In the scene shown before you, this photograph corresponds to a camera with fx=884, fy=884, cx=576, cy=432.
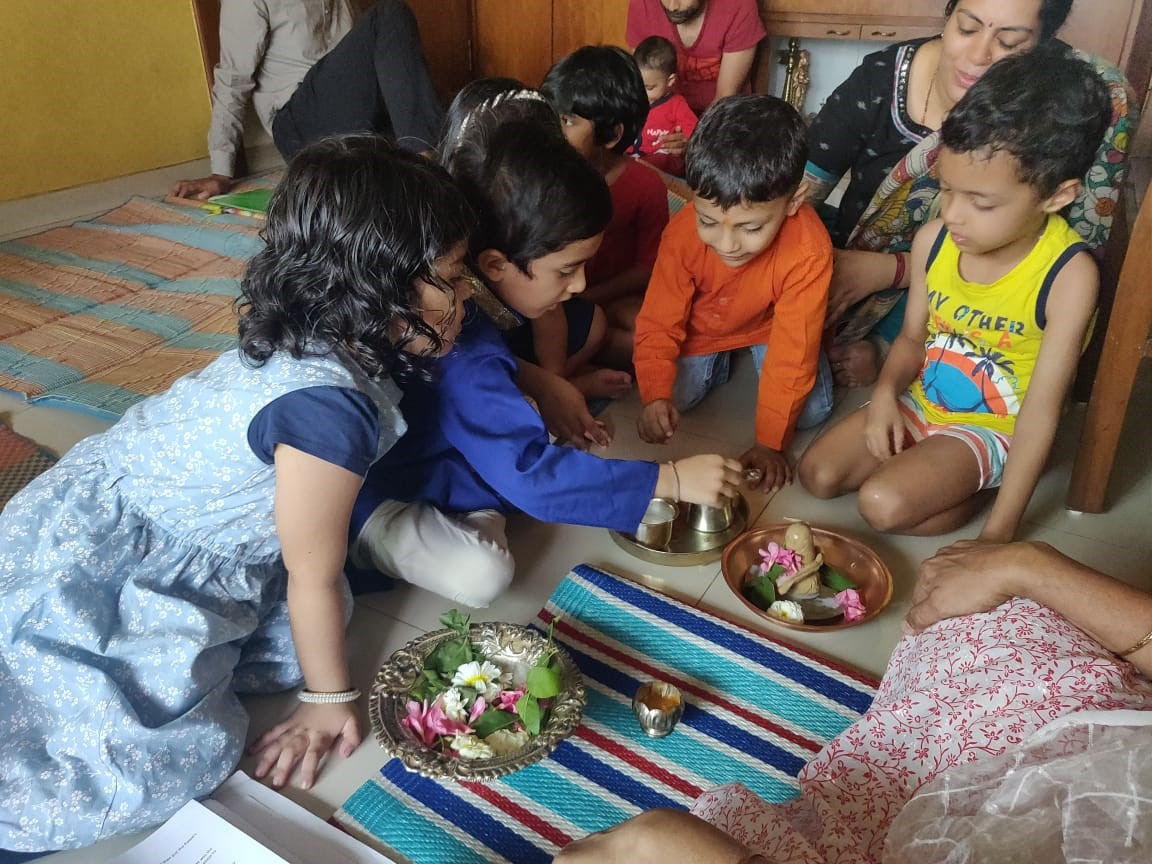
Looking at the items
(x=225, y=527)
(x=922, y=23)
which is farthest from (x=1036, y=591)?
(x=922, y=23)

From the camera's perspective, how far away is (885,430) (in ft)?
4.83

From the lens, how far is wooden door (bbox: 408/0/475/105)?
11.3 feet

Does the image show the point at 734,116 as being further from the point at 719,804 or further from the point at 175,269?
the point at 175,269

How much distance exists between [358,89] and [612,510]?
1.93 metres

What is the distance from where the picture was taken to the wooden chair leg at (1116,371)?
1277 millimetres

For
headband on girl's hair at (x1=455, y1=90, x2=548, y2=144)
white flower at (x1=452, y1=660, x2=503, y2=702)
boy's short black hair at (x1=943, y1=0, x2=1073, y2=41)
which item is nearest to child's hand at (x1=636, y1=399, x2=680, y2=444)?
headband on girl's hair at (x1=455, y1=90, x2=548, y2=144)

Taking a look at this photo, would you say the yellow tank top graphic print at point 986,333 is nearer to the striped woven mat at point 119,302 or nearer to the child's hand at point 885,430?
the child's hand at point 885,430

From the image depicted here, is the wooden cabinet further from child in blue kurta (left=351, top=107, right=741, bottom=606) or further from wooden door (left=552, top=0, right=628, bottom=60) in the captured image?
child in blue kurta (left=351, top=107, right=741, bottom=606)

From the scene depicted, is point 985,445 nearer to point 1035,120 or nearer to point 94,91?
point 1035,120

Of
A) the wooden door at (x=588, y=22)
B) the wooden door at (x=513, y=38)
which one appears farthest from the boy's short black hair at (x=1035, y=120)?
the wooden door at (x=513, y=38)

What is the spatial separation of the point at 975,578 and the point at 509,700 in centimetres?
54

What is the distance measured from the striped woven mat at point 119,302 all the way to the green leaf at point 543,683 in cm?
97

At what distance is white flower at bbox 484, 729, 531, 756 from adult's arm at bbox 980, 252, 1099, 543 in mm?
763

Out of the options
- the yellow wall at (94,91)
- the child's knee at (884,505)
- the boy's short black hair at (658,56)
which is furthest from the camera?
the boy's short black hair at (658,56)
